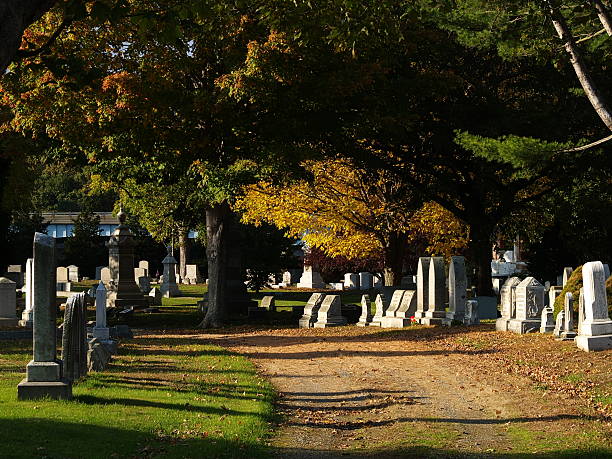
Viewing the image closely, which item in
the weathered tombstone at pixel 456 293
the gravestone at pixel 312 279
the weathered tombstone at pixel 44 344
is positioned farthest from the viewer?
the gravestone at pixel 312 279

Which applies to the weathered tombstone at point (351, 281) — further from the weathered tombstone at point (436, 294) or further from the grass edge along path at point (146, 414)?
the grass edge along path at point (146, 414)

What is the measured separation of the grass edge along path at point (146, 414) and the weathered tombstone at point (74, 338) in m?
0.27

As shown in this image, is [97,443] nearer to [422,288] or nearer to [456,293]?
[456,293]

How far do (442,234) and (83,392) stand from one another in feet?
83.0

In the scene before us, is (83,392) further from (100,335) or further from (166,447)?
(100,335)

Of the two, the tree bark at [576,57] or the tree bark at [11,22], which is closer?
the tree bark at [11,22]

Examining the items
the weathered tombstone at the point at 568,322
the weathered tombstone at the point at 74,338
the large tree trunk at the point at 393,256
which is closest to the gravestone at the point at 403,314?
the weathered tombstone at the point at 568,322

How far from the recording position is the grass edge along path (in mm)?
8969

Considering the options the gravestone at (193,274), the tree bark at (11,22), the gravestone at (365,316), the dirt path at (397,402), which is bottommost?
the dirt path at (397,402)

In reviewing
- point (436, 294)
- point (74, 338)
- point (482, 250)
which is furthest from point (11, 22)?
point (482, 250)

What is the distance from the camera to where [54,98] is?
75.2 ft

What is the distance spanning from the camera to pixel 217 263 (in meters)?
26.9

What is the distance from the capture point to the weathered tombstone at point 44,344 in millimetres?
11492

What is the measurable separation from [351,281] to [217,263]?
3125cm
